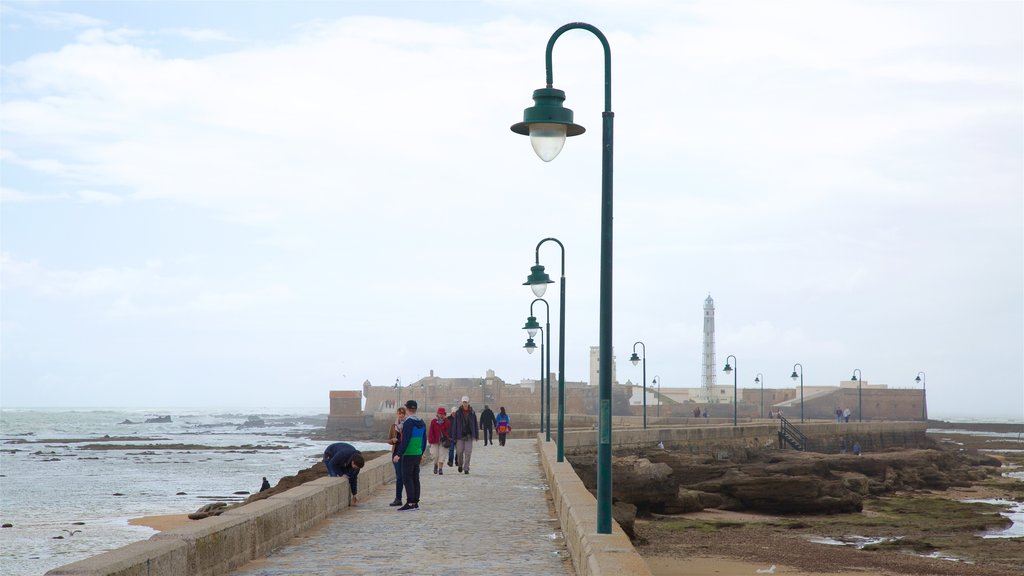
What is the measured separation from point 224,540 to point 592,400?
87.0 m

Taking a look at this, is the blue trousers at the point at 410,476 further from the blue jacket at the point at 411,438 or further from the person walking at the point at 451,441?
the person walking at the point at 451,441

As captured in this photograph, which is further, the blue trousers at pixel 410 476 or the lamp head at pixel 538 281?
the lamp head at pixel 538 281

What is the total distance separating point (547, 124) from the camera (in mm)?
9562

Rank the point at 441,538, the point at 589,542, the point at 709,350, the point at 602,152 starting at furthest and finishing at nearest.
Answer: the point at 709,350, the point at 441,538, the point at 602,152, the point at 589,542

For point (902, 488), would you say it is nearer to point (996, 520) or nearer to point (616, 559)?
point (996, 520)

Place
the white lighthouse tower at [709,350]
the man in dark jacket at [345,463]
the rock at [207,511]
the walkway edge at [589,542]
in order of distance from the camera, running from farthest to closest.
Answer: the white lighthouse tower at [709,350] → the rock at [207,511] → the man in dark jacket at [345,463] → the walkway edge at [589,542]

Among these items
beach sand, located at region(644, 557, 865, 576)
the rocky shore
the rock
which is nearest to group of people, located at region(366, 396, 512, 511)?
the rocky shore

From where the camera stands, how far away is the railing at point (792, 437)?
170 feet

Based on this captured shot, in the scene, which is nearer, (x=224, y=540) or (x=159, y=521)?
(x=224, y=540)

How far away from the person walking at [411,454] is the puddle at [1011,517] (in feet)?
56.6

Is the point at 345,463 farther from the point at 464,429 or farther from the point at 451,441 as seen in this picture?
the point at 451,441

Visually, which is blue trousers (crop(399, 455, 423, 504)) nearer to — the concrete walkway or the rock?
the concrete walkway

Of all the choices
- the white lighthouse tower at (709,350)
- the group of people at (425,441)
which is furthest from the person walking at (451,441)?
the white lighthouse tower at (709,350)

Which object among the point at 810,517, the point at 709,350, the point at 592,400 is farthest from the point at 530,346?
the point at 709,350
